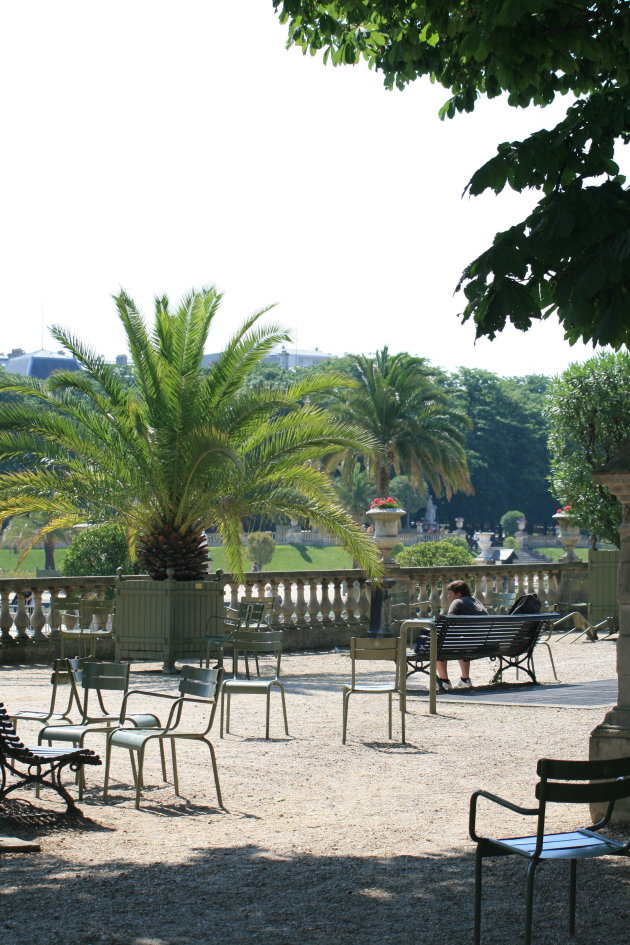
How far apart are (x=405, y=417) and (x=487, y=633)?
1040 inches

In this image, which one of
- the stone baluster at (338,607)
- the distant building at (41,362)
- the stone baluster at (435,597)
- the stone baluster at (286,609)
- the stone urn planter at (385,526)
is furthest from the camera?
the distant building at (41,362)

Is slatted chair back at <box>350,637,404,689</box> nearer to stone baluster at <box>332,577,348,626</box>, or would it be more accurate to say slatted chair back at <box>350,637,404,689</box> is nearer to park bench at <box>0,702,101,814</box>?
park bench at <box>0,702,101,814</box>

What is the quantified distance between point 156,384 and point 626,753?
38.4 feet

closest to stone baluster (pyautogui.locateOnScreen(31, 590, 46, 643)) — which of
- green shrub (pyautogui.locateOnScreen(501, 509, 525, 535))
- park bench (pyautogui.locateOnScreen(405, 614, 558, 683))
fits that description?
park bench (pyautogui.locateOnScreen(405, 614, 558, 683))

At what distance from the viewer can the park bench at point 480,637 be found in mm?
14109

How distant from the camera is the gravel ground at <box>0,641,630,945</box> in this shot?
5.48 meters

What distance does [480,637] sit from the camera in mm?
14414

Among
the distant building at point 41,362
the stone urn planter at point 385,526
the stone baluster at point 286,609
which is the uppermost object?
the distant building at point 41,362

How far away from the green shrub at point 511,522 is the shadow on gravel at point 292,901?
241 ft

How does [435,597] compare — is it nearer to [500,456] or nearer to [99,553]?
[99,553]

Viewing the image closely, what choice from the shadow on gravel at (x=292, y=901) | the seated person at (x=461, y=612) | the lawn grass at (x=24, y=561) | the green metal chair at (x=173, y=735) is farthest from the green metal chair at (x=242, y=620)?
the lawn grass at (x=24, y=561)

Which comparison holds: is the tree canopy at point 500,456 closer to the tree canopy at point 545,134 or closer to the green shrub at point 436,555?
the green shrub at point 436,555

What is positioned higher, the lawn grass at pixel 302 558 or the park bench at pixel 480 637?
the lawn grass at pixel 302 558

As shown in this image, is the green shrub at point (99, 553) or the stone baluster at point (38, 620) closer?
the stone baluster at point (38, 620)
